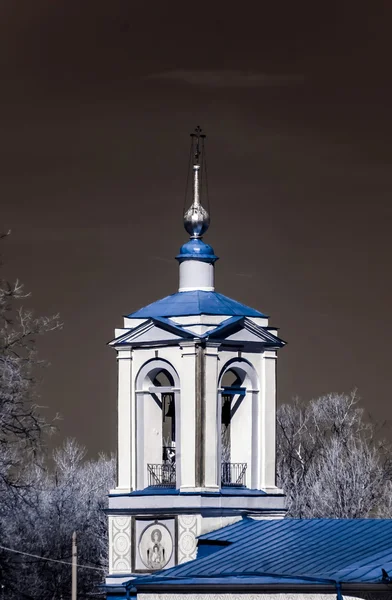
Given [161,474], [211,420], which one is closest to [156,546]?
[161,474]

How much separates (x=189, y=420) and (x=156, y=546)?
2107 mm

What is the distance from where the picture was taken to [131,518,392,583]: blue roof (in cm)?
2920

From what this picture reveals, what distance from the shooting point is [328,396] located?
2539 inches

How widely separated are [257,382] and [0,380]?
4.26 m

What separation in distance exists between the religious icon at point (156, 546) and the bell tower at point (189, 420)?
0.05ft

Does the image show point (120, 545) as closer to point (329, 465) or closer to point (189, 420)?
point (189, 420)

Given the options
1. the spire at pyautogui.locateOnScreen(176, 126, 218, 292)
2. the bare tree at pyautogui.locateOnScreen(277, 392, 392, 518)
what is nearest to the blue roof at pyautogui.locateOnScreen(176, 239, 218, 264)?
the spire at pyautogui.locateOnScreen(176, 126, 218, 292)

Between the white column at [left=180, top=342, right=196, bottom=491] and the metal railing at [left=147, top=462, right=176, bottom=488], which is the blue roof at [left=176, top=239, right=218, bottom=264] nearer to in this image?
the white column at [left=180, top=342, right=196, bottom=491]

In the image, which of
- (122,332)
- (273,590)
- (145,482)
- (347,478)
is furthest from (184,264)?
(347,478)

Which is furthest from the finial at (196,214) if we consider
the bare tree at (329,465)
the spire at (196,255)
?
the bare tree at (329,465)

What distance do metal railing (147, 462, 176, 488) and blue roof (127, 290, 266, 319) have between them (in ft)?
8.14

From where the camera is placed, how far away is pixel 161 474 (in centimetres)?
3462

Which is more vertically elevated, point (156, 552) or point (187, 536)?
point (187, 536)

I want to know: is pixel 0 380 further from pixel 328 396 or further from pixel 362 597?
pixel 328 396
